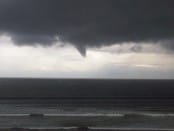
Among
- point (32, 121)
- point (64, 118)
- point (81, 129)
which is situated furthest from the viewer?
point (64, 118)

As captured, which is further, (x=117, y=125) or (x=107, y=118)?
(x=107, y=118)

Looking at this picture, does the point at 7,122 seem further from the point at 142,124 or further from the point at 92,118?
the point at 142,124

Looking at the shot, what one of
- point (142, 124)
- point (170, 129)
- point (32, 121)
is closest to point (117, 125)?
point (142, 124)

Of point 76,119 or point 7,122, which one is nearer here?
point 7,122

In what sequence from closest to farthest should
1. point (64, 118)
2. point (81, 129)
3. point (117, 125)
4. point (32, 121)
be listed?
1. point (81, 129)
2. point (117, 125)
3. point (32, 121)
4. point (64, 118)

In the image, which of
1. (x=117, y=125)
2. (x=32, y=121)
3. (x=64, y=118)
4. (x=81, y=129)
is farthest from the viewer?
(x=64, y=118)

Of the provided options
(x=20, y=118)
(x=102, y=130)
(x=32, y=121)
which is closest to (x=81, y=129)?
(x=102, y=130)

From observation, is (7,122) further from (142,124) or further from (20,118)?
(142,124)

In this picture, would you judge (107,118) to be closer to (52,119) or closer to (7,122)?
(52,119)
